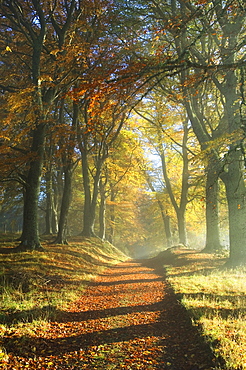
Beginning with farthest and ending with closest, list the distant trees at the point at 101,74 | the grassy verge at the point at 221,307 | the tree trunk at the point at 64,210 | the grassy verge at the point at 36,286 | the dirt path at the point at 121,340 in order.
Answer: the tree trunk at the point at 64,210 → the distant trees at the point at 101,74 → the grassy verge at the point at 36,286 → the dirt path at the point at 121,340 → the grassy verge at the point at 221,307

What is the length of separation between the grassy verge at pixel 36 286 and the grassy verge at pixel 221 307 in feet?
9.51

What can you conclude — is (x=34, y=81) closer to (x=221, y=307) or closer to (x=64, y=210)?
(x=64, y=210)

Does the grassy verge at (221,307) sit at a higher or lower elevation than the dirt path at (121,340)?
higher

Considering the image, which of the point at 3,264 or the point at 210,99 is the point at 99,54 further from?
the point at 3,264

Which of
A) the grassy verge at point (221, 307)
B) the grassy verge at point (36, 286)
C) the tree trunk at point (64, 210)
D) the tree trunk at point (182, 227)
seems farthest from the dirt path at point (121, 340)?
the tree trunk at point (182, 227)

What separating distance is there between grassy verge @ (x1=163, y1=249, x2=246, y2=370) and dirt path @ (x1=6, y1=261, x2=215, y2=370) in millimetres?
218

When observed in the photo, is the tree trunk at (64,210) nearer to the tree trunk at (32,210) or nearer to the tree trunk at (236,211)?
the tree trunk at (32,210)

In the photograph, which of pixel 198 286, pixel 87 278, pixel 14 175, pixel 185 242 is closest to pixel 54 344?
pixel 198 286

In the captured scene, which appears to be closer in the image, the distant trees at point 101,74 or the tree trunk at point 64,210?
the distant trees at point 101,74

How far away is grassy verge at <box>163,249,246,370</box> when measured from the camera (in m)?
3.60

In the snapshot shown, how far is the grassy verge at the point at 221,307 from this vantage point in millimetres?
→ 3598

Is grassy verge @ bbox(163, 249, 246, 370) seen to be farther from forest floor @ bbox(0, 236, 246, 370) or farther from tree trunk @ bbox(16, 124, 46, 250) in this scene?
tree trunk @ bbox(16, 124, 46, 250)

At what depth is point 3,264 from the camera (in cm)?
836

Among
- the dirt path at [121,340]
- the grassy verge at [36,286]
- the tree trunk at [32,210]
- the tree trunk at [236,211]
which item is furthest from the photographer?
the tree trunk at [32,210]
